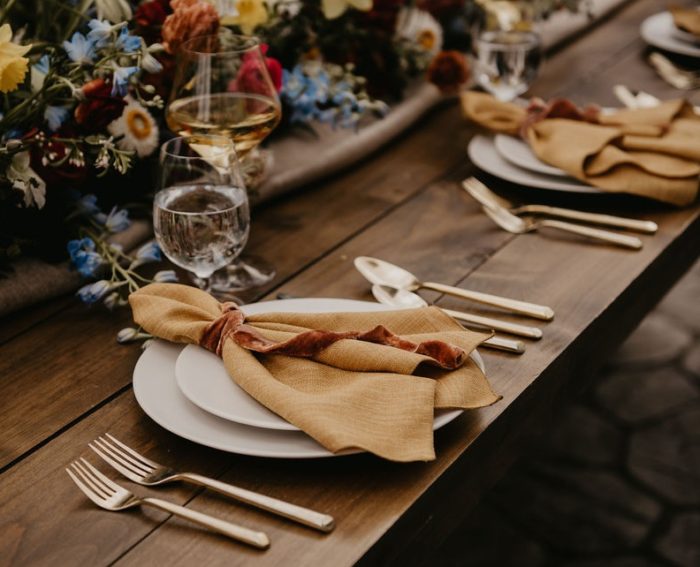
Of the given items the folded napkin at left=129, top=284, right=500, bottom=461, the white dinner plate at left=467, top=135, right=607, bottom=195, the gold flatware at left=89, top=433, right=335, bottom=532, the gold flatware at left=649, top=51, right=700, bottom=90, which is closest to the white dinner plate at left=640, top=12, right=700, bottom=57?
the gold flatware at left=649, top=51, right=700, bottom=90

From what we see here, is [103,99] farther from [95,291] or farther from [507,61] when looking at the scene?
[507,61]

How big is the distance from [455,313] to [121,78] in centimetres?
46

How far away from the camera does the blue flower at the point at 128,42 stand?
1.08 m

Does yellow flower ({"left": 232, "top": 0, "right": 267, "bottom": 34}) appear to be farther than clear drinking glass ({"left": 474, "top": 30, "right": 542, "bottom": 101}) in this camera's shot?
No

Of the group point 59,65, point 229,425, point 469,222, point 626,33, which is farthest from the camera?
point 626,33

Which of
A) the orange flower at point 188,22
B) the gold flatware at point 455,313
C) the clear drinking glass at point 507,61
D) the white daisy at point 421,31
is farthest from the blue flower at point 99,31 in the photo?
the white daisy at point 421,31

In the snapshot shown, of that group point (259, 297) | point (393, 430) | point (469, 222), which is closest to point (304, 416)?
point (393, 430)

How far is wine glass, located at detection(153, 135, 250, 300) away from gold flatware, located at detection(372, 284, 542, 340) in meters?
0.19

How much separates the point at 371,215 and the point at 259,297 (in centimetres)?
31

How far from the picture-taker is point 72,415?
3.09ft

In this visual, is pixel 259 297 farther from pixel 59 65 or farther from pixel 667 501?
pixel 667 501

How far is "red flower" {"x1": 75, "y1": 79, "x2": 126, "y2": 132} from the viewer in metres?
1.09

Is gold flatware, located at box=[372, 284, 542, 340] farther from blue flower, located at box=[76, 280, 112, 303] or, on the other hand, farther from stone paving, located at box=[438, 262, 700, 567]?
→ stone paving, located at box=[438, 262, 700, 567]

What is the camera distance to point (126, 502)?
2.60ft
